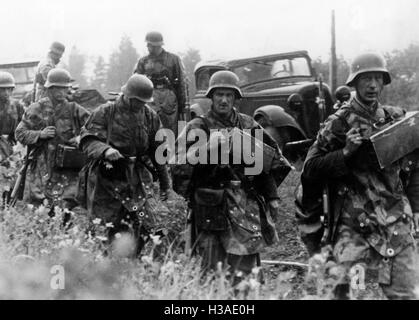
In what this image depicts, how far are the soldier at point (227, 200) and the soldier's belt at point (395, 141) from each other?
43.0 inches

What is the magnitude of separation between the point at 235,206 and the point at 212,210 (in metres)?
0.19

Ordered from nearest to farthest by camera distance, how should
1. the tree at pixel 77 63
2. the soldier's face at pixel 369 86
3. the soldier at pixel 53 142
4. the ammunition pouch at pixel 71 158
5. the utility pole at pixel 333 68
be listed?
the soldier's face at pixel 369 86 < the ammunition pouch at pixel 71 158 < the soldier at pixel 53 142 < the utility pole at pixel 333 68 < the tree at pixel 77 63

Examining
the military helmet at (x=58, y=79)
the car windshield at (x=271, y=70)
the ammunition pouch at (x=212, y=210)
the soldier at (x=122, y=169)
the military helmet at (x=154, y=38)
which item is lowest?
the ammunition pouch at (x=212, y=210)

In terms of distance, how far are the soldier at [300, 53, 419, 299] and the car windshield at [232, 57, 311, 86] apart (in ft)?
22.5

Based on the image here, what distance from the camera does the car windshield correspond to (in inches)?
474

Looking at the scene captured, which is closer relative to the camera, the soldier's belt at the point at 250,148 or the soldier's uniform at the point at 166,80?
the soldier's belt at the point at 250,148

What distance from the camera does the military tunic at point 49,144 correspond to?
780 centimetres

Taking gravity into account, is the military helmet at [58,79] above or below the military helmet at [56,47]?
below

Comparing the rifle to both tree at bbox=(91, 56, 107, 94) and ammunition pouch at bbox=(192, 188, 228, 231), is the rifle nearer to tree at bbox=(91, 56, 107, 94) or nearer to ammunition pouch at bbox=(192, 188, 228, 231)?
ammunition pouch at bbox=(192, 188, 228, 231)

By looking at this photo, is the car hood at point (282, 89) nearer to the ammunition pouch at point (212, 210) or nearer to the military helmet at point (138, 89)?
the military helmet at point (138, 89)

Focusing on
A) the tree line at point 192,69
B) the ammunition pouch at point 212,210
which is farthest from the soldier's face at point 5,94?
the tree line at point 192,69

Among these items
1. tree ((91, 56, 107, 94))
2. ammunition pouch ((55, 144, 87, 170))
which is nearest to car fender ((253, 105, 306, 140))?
ammunition pouch ((55, 144, 87, 170))
